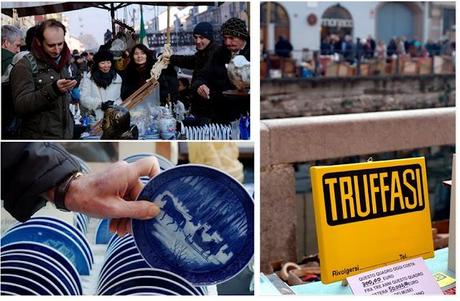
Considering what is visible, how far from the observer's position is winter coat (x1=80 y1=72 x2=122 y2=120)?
1982 millimetres

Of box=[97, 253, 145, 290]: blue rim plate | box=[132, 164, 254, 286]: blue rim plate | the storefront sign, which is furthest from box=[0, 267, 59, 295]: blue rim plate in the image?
the storefront sign

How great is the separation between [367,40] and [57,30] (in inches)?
781

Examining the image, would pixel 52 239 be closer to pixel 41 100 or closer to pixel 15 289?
pixel 15 289

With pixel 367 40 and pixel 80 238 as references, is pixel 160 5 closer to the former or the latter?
pixel 80 238

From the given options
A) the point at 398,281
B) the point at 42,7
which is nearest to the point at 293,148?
the point at 398,281

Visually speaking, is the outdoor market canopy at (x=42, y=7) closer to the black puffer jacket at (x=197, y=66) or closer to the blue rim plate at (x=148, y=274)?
the black puffer jacket at (x=197, y=66)

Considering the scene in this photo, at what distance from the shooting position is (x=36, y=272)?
80.2 inches

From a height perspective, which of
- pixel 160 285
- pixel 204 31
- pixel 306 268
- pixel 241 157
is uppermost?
pixel 204 31

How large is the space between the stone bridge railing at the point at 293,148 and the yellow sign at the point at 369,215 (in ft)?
4.46

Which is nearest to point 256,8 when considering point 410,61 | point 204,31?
point 204,31

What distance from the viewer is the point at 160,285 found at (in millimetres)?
2068

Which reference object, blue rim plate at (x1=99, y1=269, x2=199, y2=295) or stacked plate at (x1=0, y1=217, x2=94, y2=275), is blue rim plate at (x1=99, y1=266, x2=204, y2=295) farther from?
stacked plate at (x1=0, y1=217, x2=94, y2=275)

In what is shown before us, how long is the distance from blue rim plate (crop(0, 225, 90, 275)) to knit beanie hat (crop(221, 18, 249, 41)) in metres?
0.80

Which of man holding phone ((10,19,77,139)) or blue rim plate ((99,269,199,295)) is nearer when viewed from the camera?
man holding phone ((10,19,77,139))
